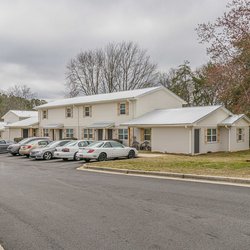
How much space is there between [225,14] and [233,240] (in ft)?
55.9

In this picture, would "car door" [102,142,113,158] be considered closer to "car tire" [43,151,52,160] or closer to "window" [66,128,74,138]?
"car tire" [43,151,52,160]

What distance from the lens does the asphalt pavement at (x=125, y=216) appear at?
608 cm

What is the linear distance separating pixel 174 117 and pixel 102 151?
33.1 ft

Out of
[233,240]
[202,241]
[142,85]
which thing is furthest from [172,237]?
[142,85]

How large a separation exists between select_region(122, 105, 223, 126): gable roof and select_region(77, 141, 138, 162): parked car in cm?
630

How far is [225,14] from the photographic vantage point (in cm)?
2050

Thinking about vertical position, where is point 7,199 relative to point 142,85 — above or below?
below

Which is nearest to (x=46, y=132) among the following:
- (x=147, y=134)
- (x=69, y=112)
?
(x=69, y=112)

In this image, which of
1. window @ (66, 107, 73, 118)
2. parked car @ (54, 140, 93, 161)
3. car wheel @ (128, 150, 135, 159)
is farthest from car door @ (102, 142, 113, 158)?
window @ (66, 107, 73, 118)

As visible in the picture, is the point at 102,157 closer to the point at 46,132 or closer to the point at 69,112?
the point at 69,112

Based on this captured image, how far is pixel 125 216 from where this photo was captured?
26.1 ft

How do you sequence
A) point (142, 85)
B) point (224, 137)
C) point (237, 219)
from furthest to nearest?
point (142, 85) → point (224, 137) → point (237, 219)

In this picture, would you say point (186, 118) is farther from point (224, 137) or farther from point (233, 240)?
point (233, 240)

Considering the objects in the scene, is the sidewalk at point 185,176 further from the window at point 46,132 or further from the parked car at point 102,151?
the window at point 46,132
